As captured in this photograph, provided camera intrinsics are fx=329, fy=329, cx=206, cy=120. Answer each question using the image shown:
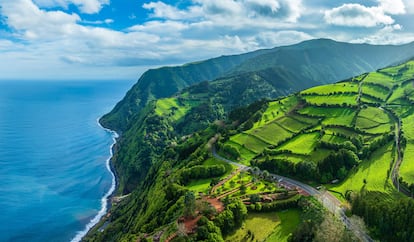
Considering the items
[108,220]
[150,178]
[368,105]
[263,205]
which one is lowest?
[108,220]

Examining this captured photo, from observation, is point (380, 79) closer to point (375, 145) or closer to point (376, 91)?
point (376, 91)

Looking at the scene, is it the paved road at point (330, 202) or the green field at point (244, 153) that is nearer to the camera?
the paved road at point (330, 202)

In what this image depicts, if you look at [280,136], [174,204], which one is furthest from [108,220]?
[280,136]

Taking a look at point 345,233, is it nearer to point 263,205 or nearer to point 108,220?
point 263,205

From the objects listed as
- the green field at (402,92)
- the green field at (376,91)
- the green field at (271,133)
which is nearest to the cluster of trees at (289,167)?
the green field at (271,133)

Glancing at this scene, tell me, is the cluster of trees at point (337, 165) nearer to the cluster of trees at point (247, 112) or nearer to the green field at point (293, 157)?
the green field at point (293, 157)

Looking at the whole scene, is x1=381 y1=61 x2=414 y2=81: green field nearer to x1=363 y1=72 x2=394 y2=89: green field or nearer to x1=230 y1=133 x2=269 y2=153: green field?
x1=363 y1=72 x2=394 y2=89: green field
